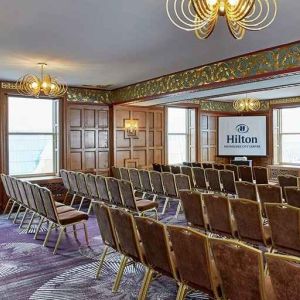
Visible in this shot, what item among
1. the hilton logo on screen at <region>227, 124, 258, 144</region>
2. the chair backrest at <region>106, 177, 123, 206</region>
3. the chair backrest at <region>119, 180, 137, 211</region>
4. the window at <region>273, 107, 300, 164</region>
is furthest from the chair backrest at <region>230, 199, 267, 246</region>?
the window at <region>273, 107, 300, 164</region>

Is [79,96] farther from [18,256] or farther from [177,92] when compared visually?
[18,256]

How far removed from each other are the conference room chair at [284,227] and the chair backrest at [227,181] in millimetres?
3521

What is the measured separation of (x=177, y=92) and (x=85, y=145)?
3302mm

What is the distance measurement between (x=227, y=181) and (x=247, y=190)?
1.91 metres

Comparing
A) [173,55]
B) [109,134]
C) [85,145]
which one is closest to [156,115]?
[109,134]

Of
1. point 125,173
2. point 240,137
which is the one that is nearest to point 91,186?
point 125,173

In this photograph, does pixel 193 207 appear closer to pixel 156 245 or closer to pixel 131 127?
pixel 156 245

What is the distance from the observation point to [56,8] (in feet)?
12.7

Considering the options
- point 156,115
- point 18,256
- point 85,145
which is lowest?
point 18,256

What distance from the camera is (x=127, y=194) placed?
606cm

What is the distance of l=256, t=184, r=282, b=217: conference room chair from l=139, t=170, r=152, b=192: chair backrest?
9.68 ft

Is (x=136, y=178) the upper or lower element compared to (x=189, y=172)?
lower

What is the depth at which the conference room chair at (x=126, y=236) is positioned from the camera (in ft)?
11.2

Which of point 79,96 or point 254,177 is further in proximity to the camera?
point 79,96
